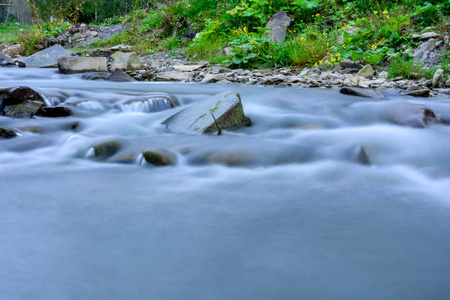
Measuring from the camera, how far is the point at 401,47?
252 inches

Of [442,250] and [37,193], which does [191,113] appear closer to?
[37,193]

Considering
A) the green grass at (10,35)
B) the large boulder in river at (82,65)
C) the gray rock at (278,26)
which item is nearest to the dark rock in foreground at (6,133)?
the large boulder in river at (82,65)

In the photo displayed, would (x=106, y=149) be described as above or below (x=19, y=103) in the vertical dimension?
below

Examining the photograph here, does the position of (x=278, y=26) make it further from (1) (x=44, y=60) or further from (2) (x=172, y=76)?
(1) (x=44, y=60)

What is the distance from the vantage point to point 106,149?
10.1 ft

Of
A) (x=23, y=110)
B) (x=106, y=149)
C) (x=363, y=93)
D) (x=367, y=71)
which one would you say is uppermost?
(x=367, y=71)

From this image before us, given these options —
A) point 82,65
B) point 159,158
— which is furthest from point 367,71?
point 82,65

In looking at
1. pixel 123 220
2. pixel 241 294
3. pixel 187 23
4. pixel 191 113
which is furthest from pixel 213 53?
pixel 241 294

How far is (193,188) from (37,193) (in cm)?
92

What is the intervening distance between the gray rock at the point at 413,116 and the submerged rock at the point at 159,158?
2.17 m

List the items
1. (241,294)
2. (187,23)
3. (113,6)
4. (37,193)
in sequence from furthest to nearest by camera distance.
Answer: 1. (113,6)
2. (187,23)
3. (37,193)
4. (241,294)

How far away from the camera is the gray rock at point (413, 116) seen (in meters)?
3.51

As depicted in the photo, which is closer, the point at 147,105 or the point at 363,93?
the point at 147,105

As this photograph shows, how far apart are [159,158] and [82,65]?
5.66m
